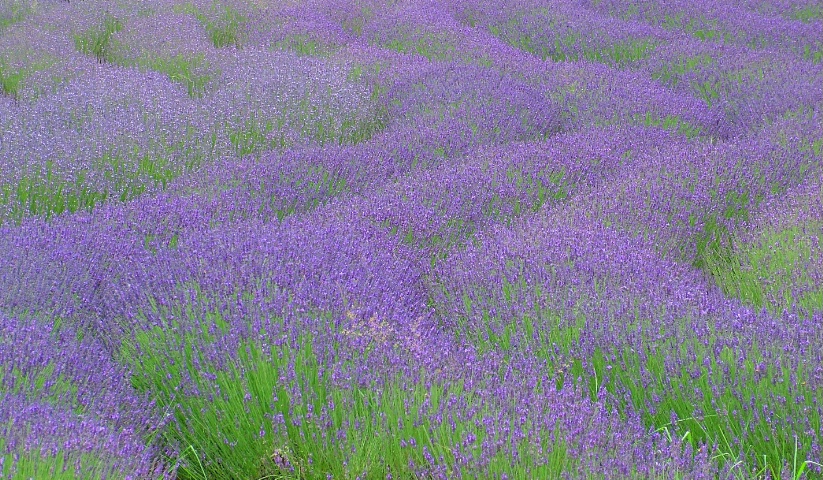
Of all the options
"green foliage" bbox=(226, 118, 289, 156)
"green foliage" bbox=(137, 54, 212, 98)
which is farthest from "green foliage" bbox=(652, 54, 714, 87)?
"green foliage" bbox=(137, 54, 212, 98)

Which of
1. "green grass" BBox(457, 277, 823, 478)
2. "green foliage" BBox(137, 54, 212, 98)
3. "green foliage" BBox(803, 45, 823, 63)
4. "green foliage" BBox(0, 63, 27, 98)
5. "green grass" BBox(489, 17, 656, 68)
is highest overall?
"green grass" BBox(457, 277, 823, 478)

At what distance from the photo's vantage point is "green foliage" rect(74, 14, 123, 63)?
6.15 m

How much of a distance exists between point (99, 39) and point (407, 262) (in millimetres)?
4441

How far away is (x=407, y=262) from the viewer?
121 inches

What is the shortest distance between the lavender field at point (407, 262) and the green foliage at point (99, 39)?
247 millimetres

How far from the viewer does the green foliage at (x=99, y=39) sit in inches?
242

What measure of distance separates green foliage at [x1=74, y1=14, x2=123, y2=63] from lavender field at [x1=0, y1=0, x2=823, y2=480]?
9.7 inches

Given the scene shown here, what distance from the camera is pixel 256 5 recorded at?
22.9ft

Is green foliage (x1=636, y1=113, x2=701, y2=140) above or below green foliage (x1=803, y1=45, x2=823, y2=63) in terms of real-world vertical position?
below

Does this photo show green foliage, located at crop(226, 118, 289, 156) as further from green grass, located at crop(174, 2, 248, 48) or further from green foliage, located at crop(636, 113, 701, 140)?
green grass, located at crop(174, 2, 248, 48)

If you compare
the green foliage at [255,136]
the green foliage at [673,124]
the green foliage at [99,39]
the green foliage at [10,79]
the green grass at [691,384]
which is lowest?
the green foliage at [99,39]

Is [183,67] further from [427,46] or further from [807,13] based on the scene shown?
[807,13]

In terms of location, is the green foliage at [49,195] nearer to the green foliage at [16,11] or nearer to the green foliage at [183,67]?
the green foliage at [183,67]

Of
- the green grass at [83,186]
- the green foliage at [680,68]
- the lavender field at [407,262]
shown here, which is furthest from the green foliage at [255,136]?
the green foliage at [680,68]
